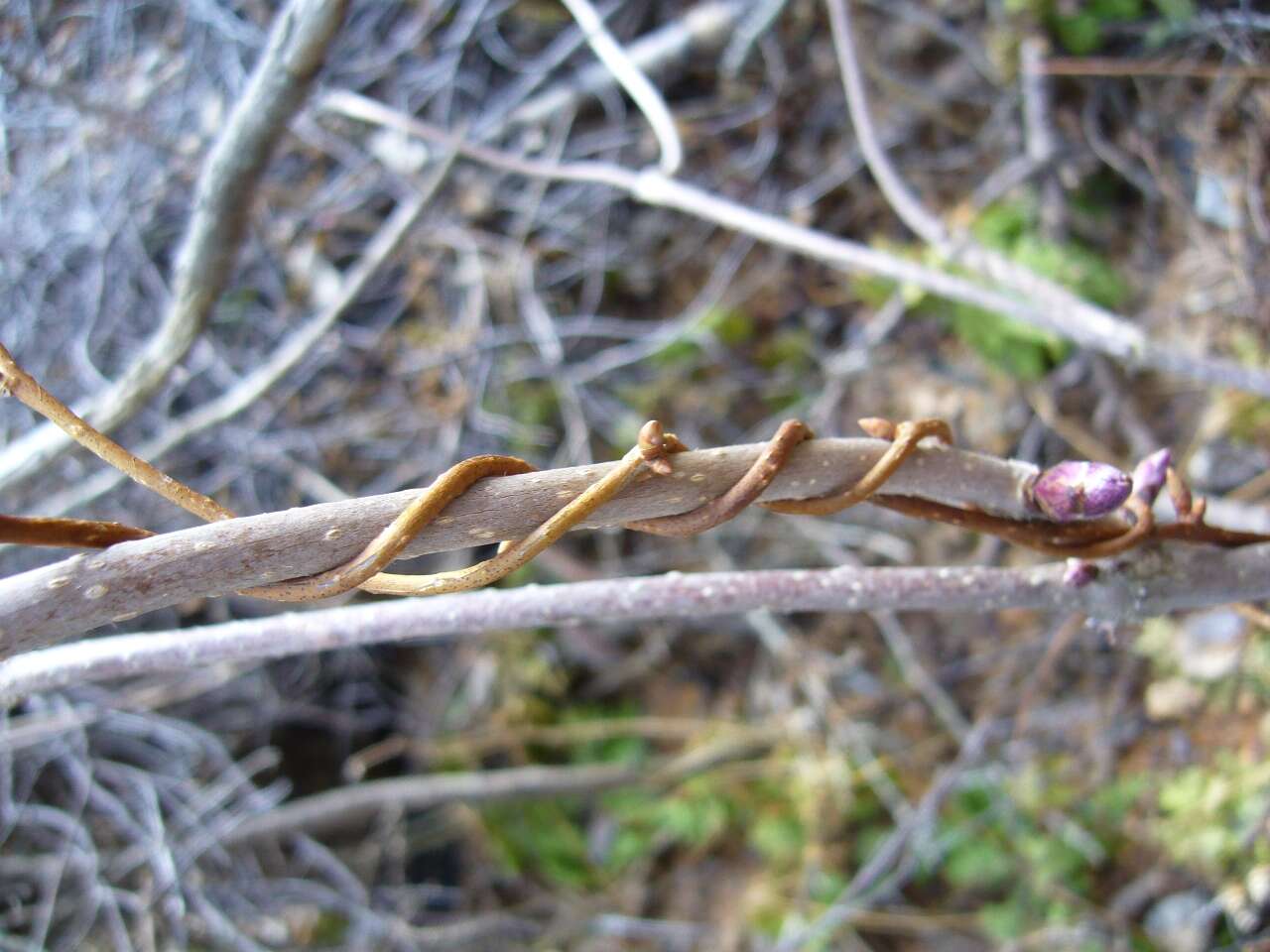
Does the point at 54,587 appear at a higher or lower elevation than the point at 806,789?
higher

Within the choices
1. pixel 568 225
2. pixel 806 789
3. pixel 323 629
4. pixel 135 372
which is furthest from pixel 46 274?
pixel 806 789

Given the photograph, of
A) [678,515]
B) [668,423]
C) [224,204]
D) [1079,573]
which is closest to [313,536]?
[678,515]

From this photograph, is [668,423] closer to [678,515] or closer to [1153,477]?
[1153,477]

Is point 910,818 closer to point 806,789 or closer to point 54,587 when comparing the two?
point 806,789

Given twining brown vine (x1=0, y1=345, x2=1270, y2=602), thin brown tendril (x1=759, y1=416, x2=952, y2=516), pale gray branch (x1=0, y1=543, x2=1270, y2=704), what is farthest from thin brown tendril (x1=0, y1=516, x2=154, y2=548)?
thin brown tendril (x1=759, y1=416, x2=952, y2=516)

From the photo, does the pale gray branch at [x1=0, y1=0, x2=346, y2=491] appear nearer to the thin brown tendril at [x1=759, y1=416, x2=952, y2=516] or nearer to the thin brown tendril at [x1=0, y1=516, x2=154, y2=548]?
the thin brown tendril at [x1=0, y1=516, x2=154, y2=548]
